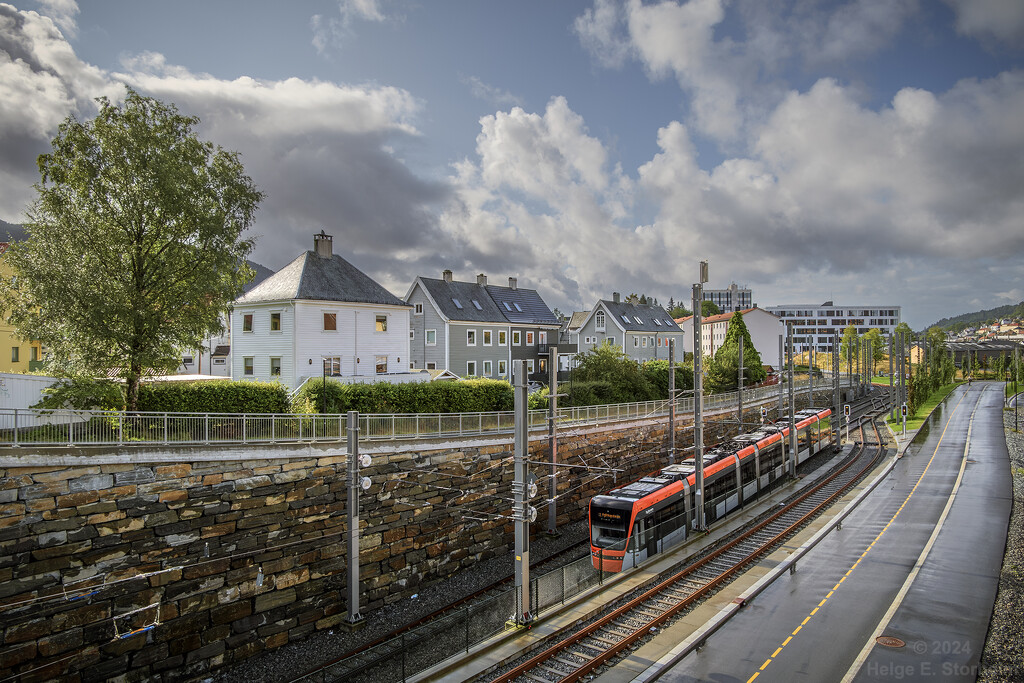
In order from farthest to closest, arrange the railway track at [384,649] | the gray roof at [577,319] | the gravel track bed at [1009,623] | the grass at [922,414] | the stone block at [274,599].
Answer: the gray roof at [577,319], the grass at [922,414], the stone block at [274,599], the railway track at [384,649], the gravel track bed at [1009,623]

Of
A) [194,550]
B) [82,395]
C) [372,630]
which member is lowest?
[372,630]

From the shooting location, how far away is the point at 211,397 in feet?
67.3

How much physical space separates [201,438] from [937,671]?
1809cm

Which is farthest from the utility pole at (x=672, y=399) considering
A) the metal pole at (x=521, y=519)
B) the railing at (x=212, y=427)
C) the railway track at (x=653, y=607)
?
the metal pole at (x=521, y=519)

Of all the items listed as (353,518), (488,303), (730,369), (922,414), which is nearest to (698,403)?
(353,518)

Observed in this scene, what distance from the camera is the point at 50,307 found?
1678 centimetres

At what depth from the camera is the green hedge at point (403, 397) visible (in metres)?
24.5

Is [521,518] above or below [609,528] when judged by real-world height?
above

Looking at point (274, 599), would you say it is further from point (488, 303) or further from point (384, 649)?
point (488, 303)

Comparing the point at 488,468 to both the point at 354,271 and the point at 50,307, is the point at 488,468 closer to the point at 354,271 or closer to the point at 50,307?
the point at 50,307

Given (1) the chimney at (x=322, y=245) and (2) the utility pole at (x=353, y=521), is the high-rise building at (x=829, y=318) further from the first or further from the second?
(2) the utility pole at (x=353, y=521)

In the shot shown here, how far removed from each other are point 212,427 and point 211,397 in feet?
16.4

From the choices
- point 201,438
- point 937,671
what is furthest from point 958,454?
point 201,438

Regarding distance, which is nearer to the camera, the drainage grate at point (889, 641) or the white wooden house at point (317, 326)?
the drainage grate at point (889, 641)
